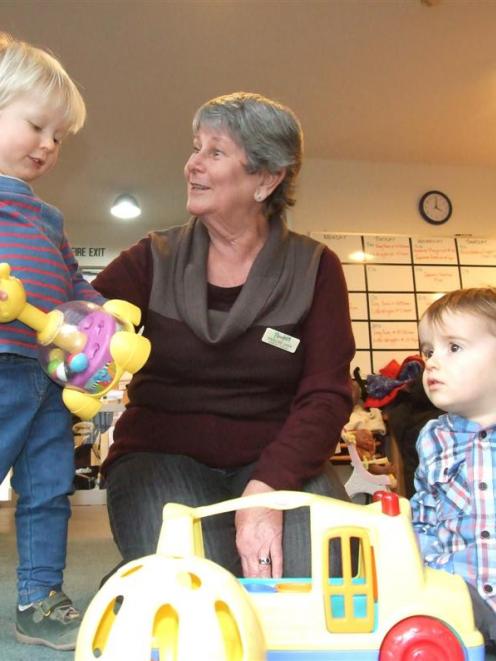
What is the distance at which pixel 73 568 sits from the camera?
5.43ft

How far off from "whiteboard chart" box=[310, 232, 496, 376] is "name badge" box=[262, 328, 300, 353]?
2457 millimetres

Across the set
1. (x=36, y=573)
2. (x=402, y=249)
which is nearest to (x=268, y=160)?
(x=36, y=573)

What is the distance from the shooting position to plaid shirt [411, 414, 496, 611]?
34.1 inches

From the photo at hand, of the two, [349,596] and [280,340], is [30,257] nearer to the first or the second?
[280,340]

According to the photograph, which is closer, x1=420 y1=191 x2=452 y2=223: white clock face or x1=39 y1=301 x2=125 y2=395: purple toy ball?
x1=39 y1=301 x2=125 y2=395: purple toy ball

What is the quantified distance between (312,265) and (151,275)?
0.31 m

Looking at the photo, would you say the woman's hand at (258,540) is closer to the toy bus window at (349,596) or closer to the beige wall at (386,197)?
the toy bus window at (349,596)

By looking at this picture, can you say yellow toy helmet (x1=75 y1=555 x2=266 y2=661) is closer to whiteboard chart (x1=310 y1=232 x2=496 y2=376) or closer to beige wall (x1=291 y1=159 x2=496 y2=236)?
whiteboard chart (x1=310 y1=232 x2=496 y2=376)

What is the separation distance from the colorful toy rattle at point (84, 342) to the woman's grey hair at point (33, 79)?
383mm

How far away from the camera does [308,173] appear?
3.77 meters

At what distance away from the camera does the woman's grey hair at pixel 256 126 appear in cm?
123

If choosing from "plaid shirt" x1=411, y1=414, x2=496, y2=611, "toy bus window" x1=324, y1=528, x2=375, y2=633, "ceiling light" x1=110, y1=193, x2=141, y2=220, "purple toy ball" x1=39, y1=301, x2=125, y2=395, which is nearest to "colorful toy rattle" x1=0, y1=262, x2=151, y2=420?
"purple toy ball" x1=39, y1=301, x2=125, y2=395

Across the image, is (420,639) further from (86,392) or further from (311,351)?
(311,351)

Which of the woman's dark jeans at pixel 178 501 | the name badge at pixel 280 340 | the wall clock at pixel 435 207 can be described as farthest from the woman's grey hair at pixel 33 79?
the wall clock at pixel 435 207
